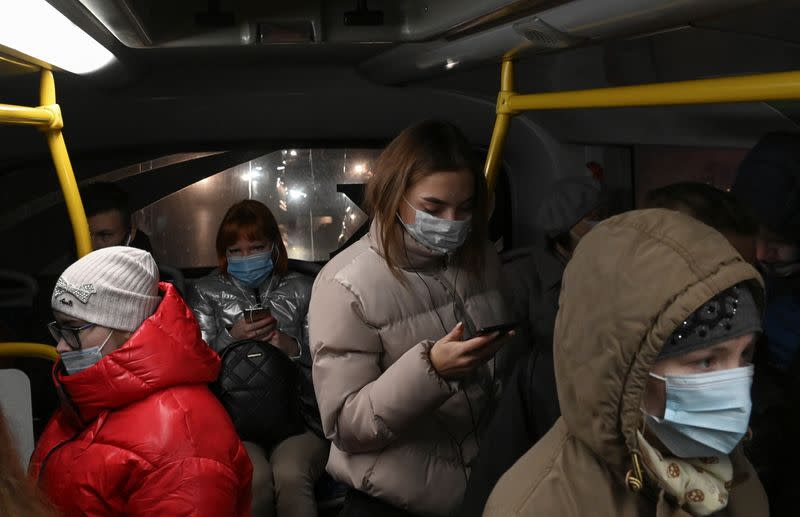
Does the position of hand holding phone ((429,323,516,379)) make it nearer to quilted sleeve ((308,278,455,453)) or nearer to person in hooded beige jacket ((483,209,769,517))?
quilted sleeve ((308,278,455,453))

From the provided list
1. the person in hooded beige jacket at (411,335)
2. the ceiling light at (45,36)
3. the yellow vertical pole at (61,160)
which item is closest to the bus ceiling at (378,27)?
the ceiling light at (45,36)

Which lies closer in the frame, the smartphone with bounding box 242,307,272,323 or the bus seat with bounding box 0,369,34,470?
the bus seat with bounding box 0,369,34,470

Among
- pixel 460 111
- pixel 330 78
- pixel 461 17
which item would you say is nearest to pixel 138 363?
pixel 461 17

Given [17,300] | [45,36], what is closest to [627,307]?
[45,36]

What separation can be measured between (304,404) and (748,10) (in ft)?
7.39

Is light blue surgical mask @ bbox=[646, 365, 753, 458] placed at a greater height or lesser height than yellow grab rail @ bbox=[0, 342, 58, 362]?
greater

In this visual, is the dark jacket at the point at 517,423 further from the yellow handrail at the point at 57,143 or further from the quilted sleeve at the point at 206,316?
the quilted sleeve at the point at 206,316

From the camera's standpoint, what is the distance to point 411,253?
2273mm

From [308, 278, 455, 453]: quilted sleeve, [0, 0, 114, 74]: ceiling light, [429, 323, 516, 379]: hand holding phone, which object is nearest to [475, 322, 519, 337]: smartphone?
[429, 323, 516, 379]: hand holding phone

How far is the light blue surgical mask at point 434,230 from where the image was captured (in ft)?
7.34

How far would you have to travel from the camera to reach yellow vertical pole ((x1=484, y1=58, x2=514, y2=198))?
2996 millimetres

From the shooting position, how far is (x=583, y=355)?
1.44m

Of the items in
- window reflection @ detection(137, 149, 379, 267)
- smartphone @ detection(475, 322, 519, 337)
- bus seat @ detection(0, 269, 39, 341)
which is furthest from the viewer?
window reflection @ detection(137, 149, 379, 267)

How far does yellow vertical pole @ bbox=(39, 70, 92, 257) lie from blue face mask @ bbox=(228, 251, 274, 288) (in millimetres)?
994
